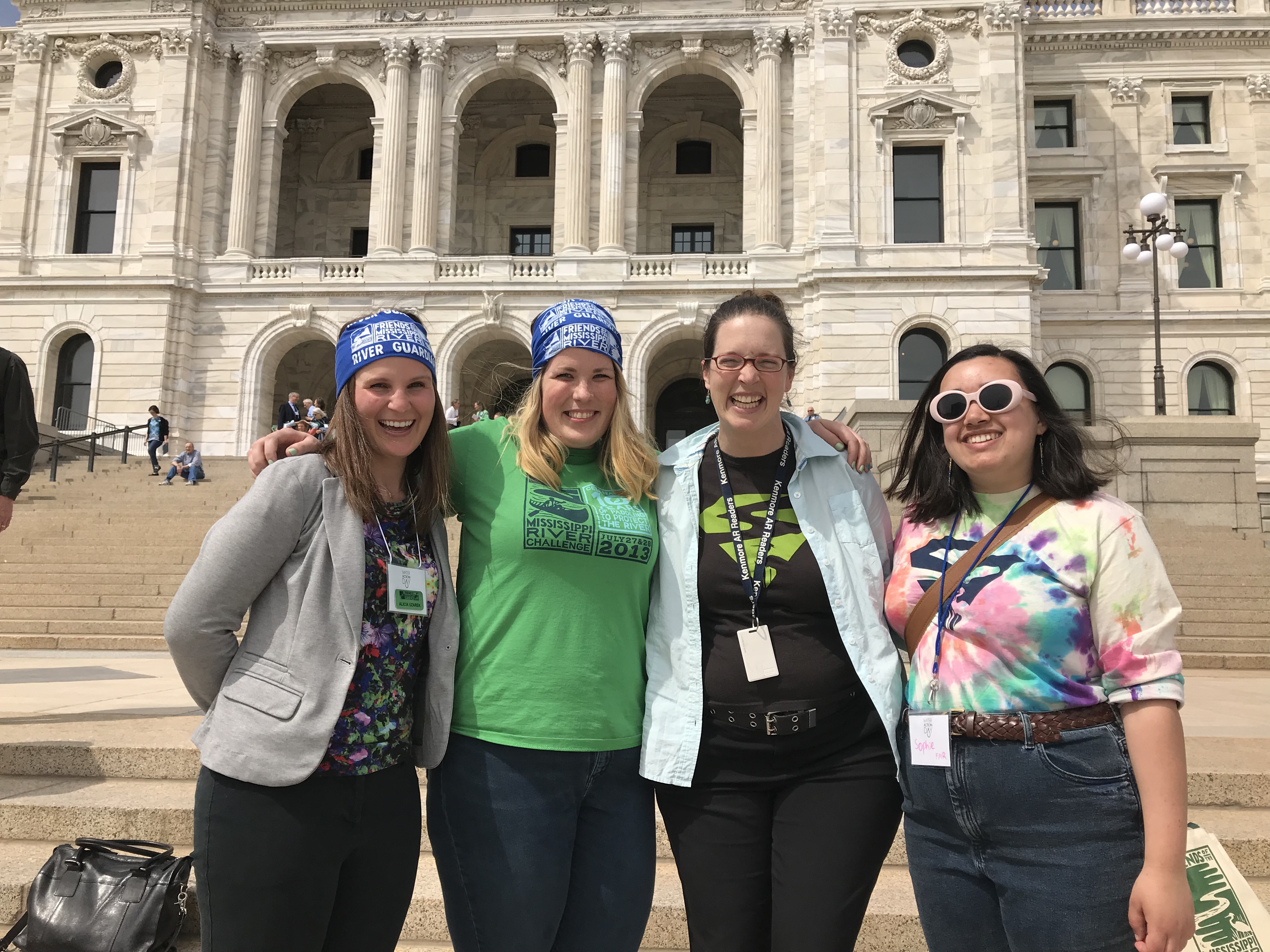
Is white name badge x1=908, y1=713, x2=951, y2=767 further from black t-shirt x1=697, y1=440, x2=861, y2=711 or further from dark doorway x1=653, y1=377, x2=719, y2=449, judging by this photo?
dark doorway x1=653, y1=377, x2=719, y2=449

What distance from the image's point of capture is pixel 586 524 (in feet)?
7.85

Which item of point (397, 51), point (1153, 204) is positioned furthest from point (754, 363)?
point (397, 51)

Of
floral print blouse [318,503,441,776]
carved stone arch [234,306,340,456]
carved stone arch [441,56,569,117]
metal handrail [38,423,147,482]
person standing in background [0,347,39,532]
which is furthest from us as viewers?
carved stone arch [441,56,569,117]

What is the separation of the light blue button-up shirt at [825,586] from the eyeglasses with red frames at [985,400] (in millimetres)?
349

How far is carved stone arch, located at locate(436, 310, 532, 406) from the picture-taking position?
25.2 m

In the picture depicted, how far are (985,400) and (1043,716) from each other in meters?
0.80

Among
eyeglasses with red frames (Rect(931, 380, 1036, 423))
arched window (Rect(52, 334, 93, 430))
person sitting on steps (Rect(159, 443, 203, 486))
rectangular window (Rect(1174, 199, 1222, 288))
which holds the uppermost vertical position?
rectangular window (Rect(1174, 199, 1222, 288))

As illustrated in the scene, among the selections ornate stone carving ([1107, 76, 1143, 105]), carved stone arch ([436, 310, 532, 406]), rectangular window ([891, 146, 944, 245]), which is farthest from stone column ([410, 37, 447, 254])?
ornate stone carving ([1107, 76, 1143, 105])

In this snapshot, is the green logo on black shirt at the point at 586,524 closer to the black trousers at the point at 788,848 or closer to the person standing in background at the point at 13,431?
the black trousers at the point at 788,848

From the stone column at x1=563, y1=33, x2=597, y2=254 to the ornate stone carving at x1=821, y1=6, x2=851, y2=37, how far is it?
22.0 ft

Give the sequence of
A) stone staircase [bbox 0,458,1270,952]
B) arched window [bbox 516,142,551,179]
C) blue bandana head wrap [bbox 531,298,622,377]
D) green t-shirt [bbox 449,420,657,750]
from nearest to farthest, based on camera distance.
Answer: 1. green t-shirt [bbox 449,420,657,750]
2. blue bandana head wrap [bbox 531,298,622,377]
3. stone staircase [bbox 0,458,1270,952]
4. arched window [bbox 516,142,551,179]

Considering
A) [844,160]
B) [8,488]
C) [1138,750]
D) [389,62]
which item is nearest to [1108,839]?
[1138,750]

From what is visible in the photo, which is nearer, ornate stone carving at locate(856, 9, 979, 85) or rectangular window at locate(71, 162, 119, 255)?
ornate stone carving at locate(856, 9, 979, 85)

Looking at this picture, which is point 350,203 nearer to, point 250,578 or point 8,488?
point 8,488
